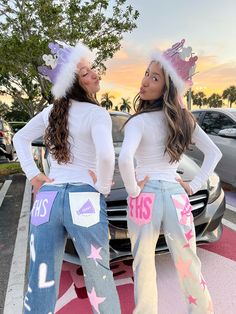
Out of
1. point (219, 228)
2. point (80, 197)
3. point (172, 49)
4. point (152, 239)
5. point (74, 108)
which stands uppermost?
point (172, 49)

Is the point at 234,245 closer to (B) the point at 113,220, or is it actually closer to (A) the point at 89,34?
(B) the point at 113,220

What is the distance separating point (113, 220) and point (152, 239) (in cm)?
99

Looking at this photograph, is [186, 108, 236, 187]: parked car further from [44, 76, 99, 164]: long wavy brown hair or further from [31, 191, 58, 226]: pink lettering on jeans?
[31, 191, 58, 226]: pink lettering on jeans

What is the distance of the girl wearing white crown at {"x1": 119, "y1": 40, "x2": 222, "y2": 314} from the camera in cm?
200

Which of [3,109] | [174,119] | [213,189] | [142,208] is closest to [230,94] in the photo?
[3,109]

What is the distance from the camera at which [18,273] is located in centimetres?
338

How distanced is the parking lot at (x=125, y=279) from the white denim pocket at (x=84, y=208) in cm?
121

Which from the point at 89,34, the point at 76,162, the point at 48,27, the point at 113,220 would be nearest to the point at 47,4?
the point at 48,27

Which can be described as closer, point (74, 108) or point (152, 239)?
point (74, 108)

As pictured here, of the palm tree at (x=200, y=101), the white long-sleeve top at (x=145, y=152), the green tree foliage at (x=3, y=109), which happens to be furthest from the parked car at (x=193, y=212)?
the palm tree at (x=200, y=101)

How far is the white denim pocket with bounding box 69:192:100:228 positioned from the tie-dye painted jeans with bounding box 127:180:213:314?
314 mm

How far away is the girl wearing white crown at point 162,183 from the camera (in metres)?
2.00

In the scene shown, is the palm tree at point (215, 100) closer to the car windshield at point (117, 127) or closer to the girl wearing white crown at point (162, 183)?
the car windshield at point (117, 127)

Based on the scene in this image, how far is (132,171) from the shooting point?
195cm
